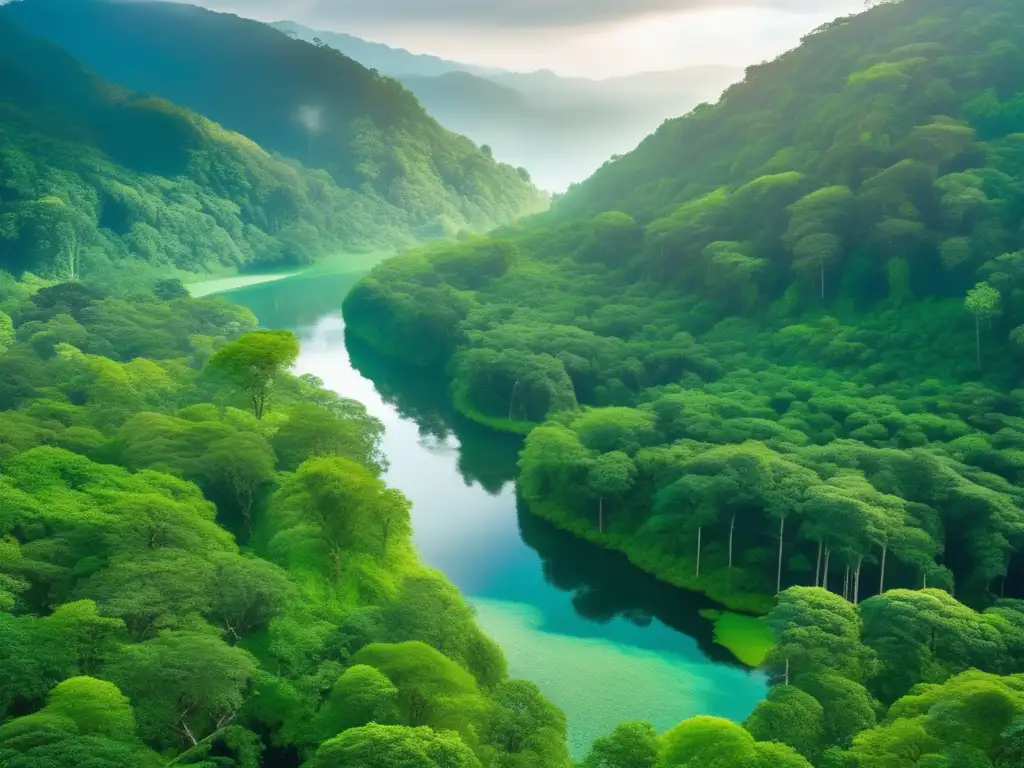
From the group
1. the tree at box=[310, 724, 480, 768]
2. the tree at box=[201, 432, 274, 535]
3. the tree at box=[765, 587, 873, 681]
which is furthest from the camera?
the tree at box=[201, 432, 274, 535]

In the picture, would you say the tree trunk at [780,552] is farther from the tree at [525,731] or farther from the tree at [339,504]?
the tree at [525,731]

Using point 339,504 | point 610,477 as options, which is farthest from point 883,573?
point 339,504

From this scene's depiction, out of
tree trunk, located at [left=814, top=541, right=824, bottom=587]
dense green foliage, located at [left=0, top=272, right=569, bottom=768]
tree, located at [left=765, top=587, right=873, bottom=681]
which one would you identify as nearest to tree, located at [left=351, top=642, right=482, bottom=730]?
dense green foliage, located at [left=0, top=272, right=569, bottom=768]

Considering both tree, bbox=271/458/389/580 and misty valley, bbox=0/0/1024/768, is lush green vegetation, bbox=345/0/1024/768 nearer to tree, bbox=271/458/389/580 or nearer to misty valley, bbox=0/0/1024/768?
misty valley, bbox=0/0/1024/768

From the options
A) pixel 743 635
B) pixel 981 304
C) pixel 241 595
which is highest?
pixel 981 304

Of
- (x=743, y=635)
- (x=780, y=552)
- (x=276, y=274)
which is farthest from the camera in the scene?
(x=276, y=274)

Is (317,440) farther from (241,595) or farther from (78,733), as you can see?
(78,733)

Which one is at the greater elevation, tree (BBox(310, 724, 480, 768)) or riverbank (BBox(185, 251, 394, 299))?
riverbank (BBox(185, 251, 394, 299))
